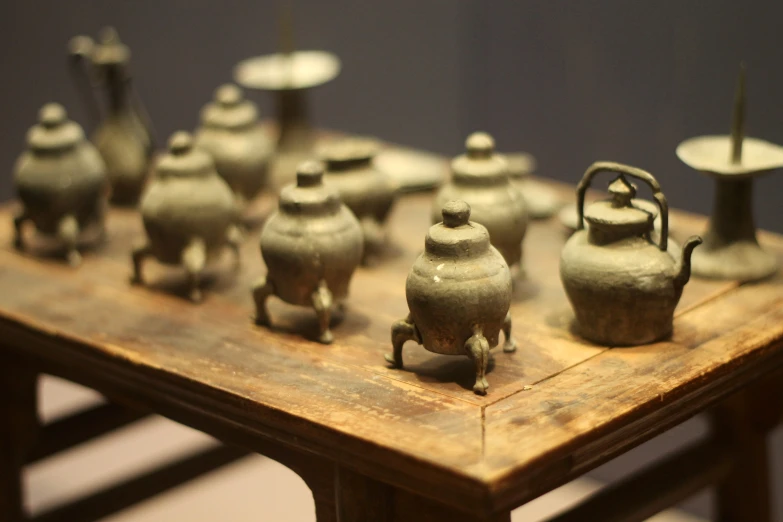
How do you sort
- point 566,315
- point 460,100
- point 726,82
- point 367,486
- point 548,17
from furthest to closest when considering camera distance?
point 460,100, point 548,17, point 726,82, point 566,315, point 367,486

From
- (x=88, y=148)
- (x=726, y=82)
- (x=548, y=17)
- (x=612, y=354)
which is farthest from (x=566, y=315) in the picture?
(x=88, y=148)

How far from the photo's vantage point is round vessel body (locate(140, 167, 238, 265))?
6.94 feet

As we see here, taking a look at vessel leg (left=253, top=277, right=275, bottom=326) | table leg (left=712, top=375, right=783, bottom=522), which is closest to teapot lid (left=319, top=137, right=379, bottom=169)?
vessel leg (left=253, top=277, right=275, bottom=326)

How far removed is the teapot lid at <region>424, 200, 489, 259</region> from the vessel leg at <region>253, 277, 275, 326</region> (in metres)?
0.36

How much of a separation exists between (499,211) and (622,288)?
0.31 m

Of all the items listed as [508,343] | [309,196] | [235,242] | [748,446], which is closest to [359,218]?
[235,242]

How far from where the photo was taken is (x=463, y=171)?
2051 mm

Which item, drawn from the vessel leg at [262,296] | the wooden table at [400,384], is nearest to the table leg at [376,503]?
the wooden table at [400,384]

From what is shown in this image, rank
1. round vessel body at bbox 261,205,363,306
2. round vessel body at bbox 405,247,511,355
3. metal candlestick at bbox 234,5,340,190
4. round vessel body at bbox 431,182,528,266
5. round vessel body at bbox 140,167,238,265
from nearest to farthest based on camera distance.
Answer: round vessel body at bbox 405,247,511,355 → round vessel body at bbox 261,205,363,306 → round vessel body at bbox 431,182,528,266 → round vessel body at bbox 140,167,238,265 → metal candlestick at bbox 234,5,340,190

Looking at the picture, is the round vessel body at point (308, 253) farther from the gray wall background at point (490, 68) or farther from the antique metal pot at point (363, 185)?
the gray wall background at point (490, 68)

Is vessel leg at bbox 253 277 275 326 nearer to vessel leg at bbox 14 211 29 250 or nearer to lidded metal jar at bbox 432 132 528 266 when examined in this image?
lidded metal jar at bbox 432 132 528 266

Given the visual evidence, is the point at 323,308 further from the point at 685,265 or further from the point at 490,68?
the point at 490,68

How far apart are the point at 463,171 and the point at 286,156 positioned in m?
0.76

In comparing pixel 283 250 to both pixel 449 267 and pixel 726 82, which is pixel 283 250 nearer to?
pixel 449 267
